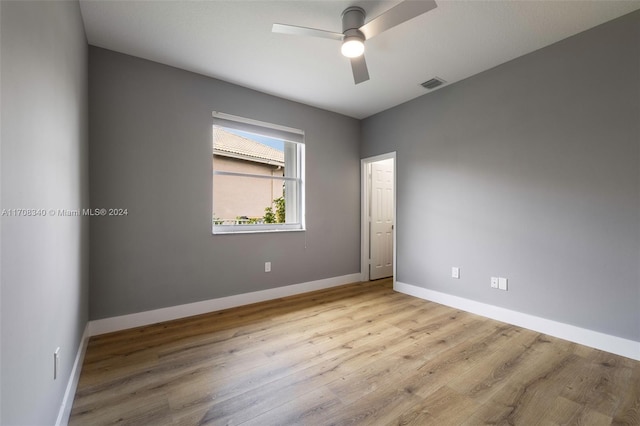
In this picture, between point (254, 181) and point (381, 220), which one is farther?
point (381, 220)

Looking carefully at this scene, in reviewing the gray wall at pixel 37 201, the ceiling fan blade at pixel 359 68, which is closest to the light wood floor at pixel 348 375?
the gray wall at pixel 37 201

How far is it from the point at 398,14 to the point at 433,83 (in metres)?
1.65

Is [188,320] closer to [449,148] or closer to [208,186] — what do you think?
[208,186]

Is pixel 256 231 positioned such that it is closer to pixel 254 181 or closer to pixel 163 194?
pixel 254 181

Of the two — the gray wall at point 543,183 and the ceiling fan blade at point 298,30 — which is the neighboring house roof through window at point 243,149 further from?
the gray wall at point 543,183

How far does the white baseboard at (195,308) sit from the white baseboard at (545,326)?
→ 154cm

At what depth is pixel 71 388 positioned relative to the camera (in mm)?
1614

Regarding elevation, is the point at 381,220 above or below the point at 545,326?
above

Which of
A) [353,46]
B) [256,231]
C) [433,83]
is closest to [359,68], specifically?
[353,46]

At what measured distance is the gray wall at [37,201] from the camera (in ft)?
2.79

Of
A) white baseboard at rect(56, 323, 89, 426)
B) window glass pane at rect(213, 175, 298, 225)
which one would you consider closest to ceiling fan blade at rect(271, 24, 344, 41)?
window glass pane at rect(213, 175, 298, 225)

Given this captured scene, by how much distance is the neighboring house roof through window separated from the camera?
323 cm

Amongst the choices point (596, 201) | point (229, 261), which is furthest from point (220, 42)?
point (596, 201)

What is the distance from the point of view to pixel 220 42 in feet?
8.06
